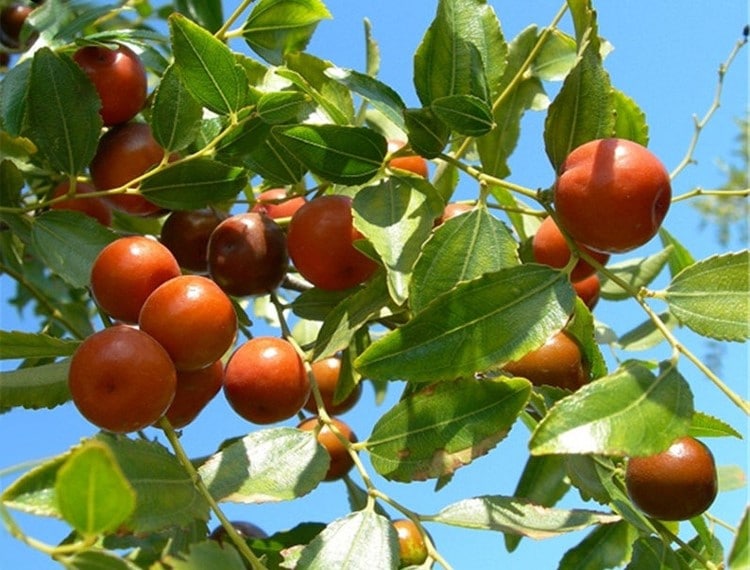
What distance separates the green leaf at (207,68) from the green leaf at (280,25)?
1.59 feet

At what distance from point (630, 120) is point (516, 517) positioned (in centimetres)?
81

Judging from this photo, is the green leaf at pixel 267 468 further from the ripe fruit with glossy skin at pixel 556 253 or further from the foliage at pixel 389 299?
the ripe fruit with glossy skin at pixel 556 253

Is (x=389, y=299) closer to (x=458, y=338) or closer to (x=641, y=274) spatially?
(x=458, y=338)

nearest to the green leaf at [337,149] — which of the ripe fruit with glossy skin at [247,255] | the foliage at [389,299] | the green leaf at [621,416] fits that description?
the foliage at [389,299]

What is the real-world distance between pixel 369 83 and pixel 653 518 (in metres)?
1.04

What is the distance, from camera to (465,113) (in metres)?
1.91

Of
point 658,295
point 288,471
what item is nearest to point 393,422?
point 288,471

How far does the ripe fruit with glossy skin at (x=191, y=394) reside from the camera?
196cm

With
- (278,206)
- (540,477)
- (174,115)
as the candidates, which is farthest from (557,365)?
(174,115)

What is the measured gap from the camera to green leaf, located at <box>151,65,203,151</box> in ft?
6.86

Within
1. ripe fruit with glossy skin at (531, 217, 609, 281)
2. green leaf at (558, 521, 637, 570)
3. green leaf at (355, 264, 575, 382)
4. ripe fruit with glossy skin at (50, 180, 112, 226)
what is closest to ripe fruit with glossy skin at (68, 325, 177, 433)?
green leaf at (355, 264, 575, 382)

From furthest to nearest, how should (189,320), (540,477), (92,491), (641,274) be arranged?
(641,274), (540,477), (189,320), (92,491)

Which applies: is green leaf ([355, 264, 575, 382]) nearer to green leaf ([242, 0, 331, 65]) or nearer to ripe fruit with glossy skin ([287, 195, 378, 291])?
Result: ripe fruit with glossy skin ([287, 195, 378, 291])

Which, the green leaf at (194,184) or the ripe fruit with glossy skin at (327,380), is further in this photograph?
the ripe fruit with glossy skin at (327,380)
